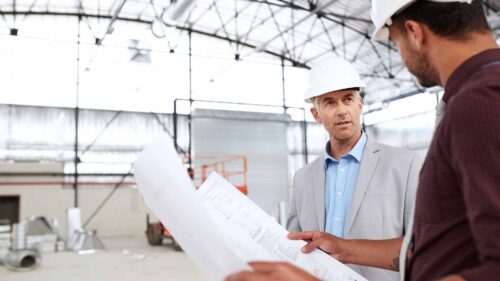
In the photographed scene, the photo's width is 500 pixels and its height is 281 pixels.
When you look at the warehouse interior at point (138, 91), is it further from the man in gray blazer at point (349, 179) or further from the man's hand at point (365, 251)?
the man's hand at point (365, 251)

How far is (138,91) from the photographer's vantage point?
62.5ft

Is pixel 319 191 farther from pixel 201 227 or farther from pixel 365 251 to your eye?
pixel 201 227

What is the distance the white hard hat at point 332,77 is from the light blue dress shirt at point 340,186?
306mm

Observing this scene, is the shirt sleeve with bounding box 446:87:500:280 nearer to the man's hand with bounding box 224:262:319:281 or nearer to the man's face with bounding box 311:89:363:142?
the man's hand with bounding box 224:262:319:281

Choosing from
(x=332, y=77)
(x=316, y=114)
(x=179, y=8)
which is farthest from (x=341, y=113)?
(x=179, y=8)

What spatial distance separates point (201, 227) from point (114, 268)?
29.9 ft

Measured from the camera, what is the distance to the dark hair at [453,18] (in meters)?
1.04

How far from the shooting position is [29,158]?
59.4ft

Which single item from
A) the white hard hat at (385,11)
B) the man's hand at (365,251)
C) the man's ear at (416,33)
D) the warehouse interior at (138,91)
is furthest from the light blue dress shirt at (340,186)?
the warehouse interior at (138,91)

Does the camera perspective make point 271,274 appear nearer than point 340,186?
Yes

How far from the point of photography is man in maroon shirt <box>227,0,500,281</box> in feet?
2.75

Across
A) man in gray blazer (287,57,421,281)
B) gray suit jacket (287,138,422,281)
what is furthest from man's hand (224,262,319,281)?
gray suit jacket (287,138,422,281)

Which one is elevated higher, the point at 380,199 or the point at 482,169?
the point at 482,169

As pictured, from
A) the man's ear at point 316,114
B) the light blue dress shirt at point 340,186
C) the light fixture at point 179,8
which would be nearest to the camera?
the light blue dress shirt at point 340,186
